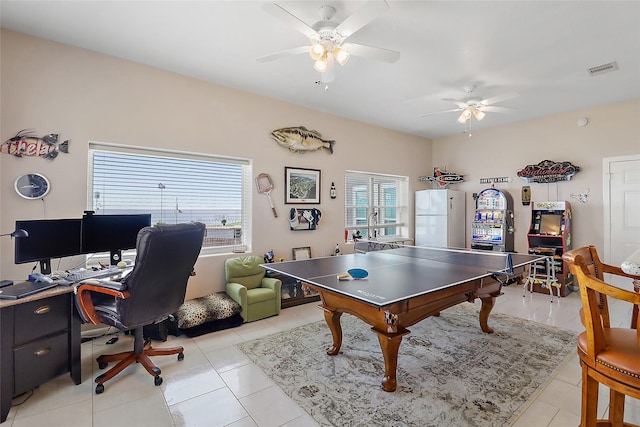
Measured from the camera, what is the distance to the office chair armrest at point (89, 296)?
7.00 ft

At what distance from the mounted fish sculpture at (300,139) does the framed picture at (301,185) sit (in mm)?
348

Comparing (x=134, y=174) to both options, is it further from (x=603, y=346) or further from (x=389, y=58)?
(x=603, y=346)

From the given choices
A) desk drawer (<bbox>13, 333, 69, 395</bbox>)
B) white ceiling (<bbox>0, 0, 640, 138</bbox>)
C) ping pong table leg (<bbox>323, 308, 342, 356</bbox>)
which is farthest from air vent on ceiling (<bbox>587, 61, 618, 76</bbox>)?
desk drawer (<bbox>13, 333, 69, 395</bbox>)

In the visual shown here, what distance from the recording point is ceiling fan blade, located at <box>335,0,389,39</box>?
1.89m

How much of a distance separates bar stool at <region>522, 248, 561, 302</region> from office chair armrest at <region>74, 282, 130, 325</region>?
5449mm

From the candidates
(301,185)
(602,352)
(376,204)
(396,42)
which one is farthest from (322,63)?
(376,204)

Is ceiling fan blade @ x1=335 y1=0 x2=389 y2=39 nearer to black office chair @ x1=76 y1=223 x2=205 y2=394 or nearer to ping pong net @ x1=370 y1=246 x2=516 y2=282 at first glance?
black office chair @ x1=76 y1=223 x2=205 y2=394

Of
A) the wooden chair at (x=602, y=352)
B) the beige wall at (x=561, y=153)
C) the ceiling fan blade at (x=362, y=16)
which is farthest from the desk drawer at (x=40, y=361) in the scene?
the beige wall at (x=561, y=153)

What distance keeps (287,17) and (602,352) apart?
2662mm

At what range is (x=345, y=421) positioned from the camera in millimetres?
1925

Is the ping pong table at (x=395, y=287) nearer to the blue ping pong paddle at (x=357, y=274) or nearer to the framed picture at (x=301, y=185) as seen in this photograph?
the blue ping pong paddle at (x=357, y=274)

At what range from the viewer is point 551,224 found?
5023mm

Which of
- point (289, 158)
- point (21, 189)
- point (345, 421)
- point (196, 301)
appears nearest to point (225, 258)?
point (196, 301)

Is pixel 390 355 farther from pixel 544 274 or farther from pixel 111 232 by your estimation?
pixel 544 274
